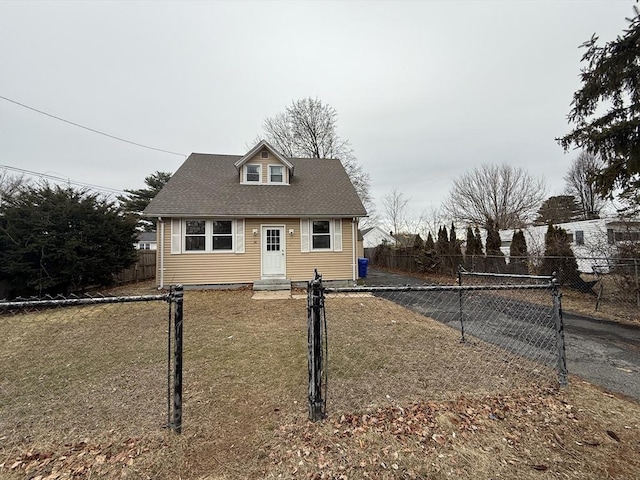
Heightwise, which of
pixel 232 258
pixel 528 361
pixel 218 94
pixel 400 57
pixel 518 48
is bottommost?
pixel 528 361

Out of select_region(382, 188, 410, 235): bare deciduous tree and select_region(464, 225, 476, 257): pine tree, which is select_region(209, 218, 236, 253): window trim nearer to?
select_region(464, 225, 476, 257): pine tree

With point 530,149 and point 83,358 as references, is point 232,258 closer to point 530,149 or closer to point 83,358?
point 83,358

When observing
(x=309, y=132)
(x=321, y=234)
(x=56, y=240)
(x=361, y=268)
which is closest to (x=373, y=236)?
(x=309, y=132)

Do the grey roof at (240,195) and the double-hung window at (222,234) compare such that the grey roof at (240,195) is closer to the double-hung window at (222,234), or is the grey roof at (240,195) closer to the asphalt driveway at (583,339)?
the double-hung window at (222,234)

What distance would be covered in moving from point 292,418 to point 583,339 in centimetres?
564

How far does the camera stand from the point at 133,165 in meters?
22.8

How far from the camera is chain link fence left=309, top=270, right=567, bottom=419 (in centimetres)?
301

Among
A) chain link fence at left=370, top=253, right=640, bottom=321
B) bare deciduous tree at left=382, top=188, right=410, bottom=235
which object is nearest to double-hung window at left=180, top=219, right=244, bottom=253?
chain link fence at left=370, top=253, right=640, bottom=321

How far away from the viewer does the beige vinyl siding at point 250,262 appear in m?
10.9

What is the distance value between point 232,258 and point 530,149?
20614mm

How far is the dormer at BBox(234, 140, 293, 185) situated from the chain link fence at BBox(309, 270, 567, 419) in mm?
7492

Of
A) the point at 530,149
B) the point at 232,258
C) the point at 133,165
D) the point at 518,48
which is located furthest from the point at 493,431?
the point at 133,165

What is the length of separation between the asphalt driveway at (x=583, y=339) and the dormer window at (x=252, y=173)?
8.52m

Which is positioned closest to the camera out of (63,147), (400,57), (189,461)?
(189,461)
